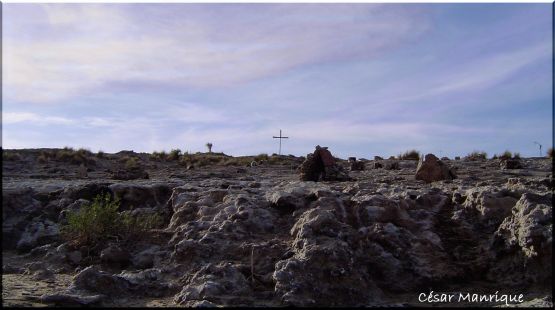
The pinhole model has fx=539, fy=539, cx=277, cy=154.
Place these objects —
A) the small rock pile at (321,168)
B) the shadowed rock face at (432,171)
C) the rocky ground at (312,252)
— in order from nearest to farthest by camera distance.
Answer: the rocky ground at (312,252) → the shadowed rock face at (432,171) → the small rock pile at (321,168)

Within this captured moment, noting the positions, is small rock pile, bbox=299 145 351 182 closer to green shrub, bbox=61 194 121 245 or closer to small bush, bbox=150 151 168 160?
green shrub, bbox=61 194 121 245

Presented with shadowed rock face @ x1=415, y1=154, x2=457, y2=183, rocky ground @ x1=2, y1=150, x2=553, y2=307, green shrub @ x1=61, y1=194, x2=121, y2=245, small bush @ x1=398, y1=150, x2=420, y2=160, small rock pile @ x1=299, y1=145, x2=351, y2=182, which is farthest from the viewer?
small bush @ x1=398, y1=150, x2=420, y2=160

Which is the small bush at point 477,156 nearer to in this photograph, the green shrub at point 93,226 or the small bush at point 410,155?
the small bush at point 410,155

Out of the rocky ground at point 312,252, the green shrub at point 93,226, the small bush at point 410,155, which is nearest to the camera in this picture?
the rocky ground at point 312,252

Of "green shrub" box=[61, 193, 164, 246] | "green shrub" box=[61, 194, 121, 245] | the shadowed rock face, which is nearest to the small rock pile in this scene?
the shadowed rock face

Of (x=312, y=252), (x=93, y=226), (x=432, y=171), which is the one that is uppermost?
(x=432, y=171)

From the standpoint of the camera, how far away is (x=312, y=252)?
243 inches

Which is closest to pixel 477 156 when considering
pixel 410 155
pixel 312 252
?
pixel 410 155

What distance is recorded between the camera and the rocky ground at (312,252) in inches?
232

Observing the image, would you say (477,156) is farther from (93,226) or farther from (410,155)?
(93,226)

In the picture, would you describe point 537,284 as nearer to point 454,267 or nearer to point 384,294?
point 454,267

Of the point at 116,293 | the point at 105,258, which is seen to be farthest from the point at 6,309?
the point at 105,258

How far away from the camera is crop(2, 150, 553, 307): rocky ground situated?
5902 mm

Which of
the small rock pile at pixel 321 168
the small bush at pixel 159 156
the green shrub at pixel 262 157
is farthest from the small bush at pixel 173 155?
the small rock pile at pixel 321 168
